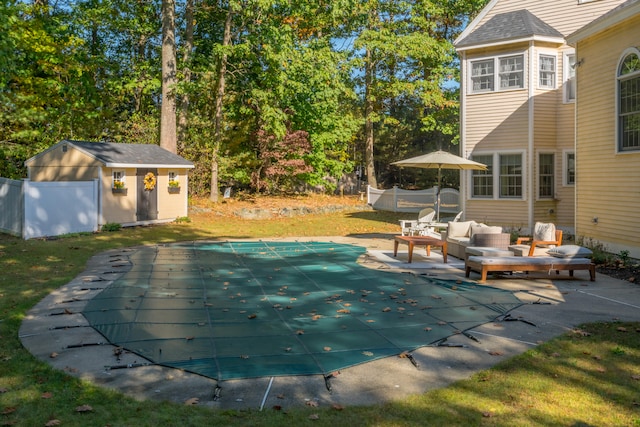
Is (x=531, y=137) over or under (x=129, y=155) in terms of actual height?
over

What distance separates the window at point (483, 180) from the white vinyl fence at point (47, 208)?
13.1 meters

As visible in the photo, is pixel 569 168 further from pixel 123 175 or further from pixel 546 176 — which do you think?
pixel 123 175

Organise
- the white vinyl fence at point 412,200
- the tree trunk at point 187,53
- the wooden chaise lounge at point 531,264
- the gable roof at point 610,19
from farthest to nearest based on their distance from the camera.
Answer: the white vinyl fence at point 412,200 → the tree trunk at point 187,53 → the gable roof at point 610,19 → the wooden chaise lounge at point 531,264

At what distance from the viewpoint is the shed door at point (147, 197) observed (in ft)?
66.3

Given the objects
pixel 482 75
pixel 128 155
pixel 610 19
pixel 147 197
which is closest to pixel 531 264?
pixel 610 19

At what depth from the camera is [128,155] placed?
20094 mm

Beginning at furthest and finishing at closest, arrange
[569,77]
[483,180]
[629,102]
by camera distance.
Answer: [483,180] < [569,77] < [629,102]

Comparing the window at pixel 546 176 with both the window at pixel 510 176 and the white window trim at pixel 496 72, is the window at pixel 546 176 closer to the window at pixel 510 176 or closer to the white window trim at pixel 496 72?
the window at pixel 510 176

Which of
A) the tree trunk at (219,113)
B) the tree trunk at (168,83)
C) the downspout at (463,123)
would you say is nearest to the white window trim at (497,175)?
the downspout at (463,123)

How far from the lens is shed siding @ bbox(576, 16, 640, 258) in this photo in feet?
39.3

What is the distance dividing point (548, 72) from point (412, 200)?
11694 millimetres

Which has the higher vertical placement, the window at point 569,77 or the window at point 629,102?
the window at point 569,77

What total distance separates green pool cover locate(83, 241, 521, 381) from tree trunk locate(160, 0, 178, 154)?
13058mm

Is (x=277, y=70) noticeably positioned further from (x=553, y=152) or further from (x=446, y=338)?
(x=446, y=338)
